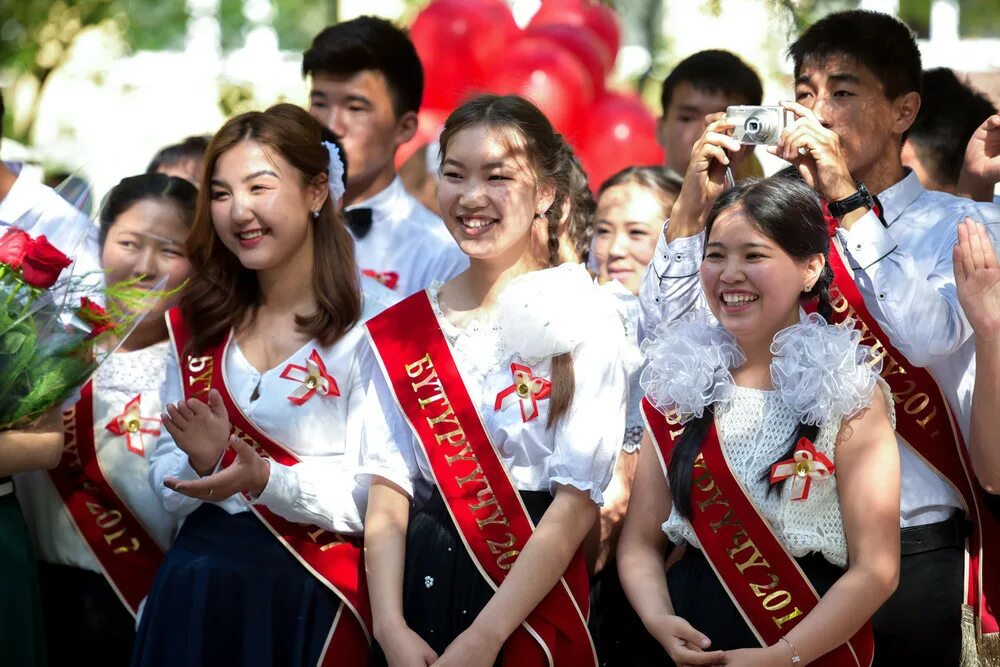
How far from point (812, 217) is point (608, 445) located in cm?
74

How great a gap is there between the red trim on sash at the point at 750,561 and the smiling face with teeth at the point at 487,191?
782 millimetres

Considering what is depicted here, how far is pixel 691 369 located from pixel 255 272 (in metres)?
1.41

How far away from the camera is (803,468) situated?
3021 mm

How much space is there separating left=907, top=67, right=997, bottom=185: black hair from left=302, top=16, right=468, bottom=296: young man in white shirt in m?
1.70

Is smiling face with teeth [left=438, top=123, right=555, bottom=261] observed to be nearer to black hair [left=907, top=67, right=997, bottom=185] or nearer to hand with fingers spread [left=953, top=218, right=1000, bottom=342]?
hand with fingers spread [left=953, top=218, right=1000, bottom=342]

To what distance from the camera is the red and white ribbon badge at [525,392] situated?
3316 millimetres

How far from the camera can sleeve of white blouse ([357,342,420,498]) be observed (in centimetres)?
341

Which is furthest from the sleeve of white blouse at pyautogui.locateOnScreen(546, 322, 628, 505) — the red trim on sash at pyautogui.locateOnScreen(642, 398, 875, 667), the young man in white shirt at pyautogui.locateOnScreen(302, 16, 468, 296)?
the young man in white shirt at pyautogui.locateOnScreen(302, 16, 468, 296)

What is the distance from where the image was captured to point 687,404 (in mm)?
3191

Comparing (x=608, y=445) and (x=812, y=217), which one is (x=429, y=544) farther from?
(x=812, y=217)

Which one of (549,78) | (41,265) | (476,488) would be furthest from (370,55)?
(476,488)

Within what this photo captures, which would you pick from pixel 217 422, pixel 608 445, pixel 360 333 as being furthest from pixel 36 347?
pixel 608 445

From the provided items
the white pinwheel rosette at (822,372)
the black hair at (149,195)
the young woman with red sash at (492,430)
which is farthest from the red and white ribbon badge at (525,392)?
the black hair at (149,195)

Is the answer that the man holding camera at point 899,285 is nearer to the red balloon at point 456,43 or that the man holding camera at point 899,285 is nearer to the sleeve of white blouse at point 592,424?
the sleeve of white blouse at point 592,424
